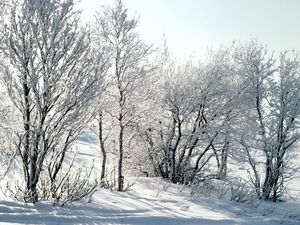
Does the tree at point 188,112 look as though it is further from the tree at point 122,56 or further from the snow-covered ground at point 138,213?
the snow-covered ground at point 138,213

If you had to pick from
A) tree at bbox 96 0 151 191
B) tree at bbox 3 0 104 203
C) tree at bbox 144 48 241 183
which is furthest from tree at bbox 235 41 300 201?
tree at bbox 3 0 104 203

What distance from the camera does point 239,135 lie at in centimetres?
2094

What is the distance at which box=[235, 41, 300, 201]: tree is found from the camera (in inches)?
776

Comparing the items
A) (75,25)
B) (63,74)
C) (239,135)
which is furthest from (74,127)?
(239,135)

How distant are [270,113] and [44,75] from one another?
1512 centimetres

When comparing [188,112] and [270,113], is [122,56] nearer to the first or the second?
[188,112]

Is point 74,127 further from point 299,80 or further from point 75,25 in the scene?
point 299,80

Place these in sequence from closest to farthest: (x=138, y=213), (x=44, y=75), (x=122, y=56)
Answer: (x=138, y=213), (x=44, y=75), (x=122, y=56)

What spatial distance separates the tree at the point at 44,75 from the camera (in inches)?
332

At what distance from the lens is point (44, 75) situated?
852 cm

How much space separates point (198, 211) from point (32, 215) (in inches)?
162

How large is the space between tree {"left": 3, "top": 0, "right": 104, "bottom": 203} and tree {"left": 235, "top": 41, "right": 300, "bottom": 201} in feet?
43.6

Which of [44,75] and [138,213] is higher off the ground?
[44,75]

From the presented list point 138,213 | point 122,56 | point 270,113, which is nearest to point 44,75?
point 138,213
